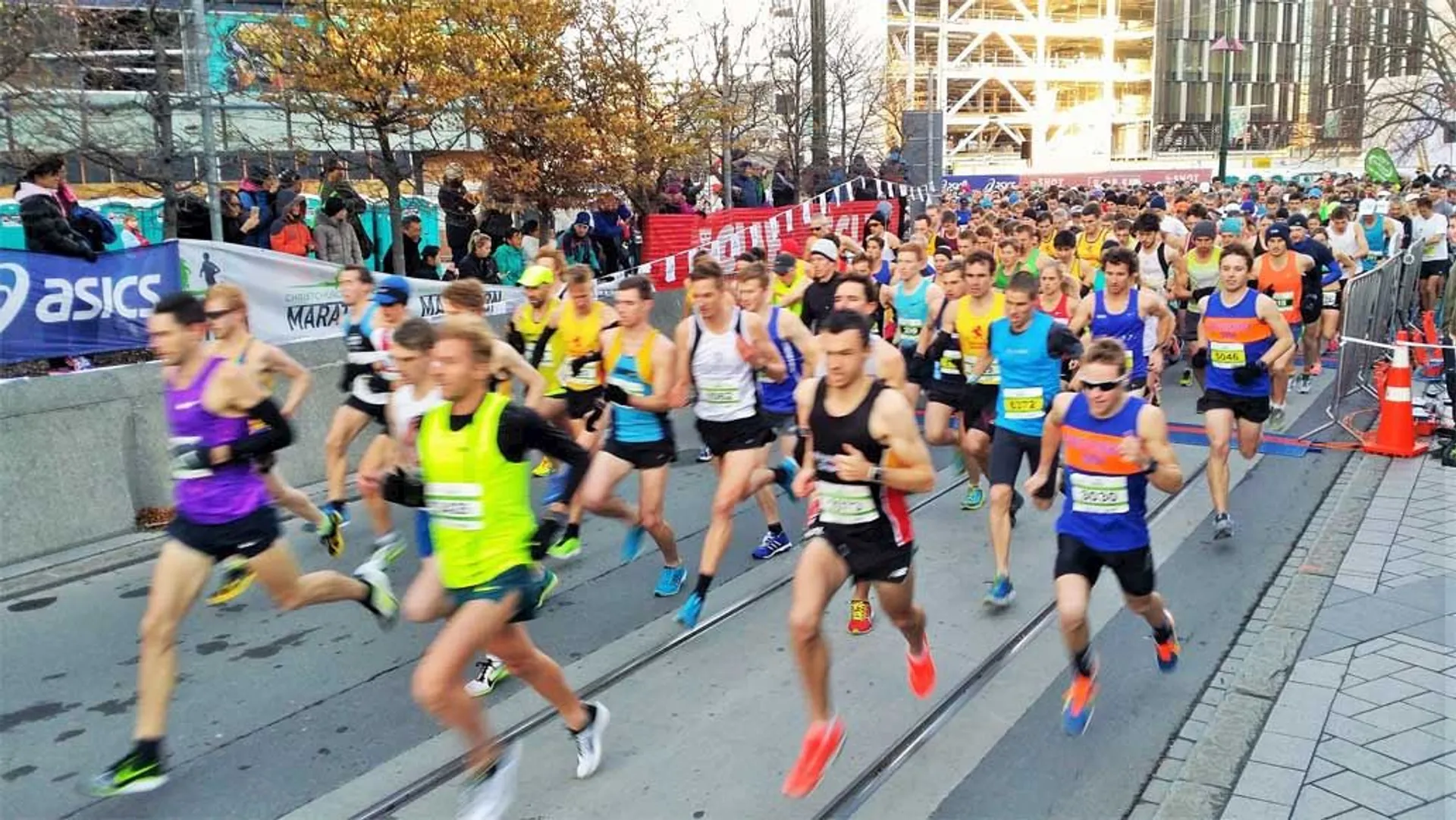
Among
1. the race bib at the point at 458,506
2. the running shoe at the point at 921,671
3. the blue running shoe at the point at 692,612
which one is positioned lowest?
the blue running shoe at the point at 692,612

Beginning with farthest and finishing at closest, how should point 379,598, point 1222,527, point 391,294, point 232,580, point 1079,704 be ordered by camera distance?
point 1222,527
point 391,294
point 379,598
point 232,580
point 1079,704

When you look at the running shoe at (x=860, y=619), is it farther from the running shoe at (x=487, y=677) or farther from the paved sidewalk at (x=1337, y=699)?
the running shoe at (x=487, y=677)

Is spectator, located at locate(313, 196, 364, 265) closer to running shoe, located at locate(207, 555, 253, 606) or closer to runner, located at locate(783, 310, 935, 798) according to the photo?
running shoe, located at locate(207, 555, 253, 606)

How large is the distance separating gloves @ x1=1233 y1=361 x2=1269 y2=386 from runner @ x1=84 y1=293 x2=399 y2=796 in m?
6.25

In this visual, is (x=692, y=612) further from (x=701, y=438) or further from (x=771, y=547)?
(x=701, y=438)

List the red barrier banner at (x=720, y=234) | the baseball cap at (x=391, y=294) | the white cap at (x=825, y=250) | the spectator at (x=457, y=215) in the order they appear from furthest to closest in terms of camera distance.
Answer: the red barrier banner at (x=720, y=234) < the spectator at (x=457, y=215) < the white cap at (x=825, y=250) < the baseball cap at (x=391, y=294)

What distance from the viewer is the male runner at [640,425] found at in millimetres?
6707

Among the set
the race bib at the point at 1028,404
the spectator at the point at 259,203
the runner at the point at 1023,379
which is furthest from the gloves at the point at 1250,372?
the spectator at the point at 259,203

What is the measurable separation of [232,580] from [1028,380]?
450cm

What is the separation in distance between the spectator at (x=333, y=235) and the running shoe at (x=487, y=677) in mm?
7182

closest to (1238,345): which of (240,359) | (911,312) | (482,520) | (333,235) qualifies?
(911,312)

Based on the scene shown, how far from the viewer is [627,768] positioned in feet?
15.6

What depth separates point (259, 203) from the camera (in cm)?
1195

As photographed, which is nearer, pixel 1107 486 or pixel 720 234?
pixel 1107 486
